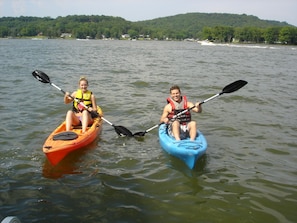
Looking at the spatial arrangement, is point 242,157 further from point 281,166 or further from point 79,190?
point 79,190

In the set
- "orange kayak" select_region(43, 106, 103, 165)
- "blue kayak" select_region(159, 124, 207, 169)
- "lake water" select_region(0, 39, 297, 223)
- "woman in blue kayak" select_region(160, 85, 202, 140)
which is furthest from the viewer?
"woman in blue kayak" select_region(160, 85, 202, 140)

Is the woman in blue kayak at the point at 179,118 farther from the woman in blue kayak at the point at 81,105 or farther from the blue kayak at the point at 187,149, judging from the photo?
the woman in blue kayak at the point at 81,105

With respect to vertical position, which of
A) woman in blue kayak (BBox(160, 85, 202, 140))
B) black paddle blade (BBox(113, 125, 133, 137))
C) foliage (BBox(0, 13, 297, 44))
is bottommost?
black paddle blade (BBox(113, 125, 133, 137))

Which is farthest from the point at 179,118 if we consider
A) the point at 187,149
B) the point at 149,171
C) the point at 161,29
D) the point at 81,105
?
the point at 161,29

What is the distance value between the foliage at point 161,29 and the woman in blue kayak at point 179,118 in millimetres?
87122

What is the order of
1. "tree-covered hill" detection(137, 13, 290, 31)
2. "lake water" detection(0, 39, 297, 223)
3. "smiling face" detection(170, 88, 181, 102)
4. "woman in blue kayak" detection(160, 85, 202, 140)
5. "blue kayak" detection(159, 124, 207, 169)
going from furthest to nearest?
1. "tree-covered hill" detection(137, 13, 290, 31)
2. "smiling face" detection(170, 88, 181, 102)
3. "woman in blue kayak" detection(160, 85, 202, 140)
4. "blue kayak" detection(159, 124, 207, 169)
5. "lake water" detection(0, 39, 297, 223)

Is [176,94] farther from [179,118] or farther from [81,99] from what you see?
[81,99]

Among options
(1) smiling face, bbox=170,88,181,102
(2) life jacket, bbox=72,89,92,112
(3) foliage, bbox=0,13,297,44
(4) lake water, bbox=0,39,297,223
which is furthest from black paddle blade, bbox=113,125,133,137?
(3) foliage, bbox=0,13,297,44

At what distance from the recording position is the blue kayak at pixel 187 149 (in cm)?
536

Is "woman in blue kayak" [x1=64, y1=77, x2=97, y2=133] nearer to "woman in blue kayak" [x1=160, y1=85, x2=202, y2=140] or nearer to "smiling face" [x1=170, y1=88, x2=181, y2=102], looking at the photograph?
"woman in blue kayak" [x1=160, y1=85, x2=202, y2=140]

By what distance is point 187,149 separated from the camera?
5391mm

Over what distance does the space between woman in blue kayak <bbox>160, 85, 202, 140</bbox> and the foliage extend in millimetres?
87122

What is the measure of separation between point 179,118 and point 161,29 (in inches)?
6313

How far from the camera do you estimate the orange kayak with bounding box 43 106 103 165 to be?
5.47 metres
